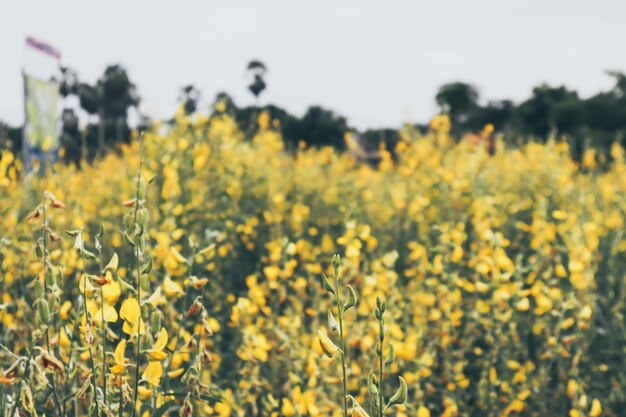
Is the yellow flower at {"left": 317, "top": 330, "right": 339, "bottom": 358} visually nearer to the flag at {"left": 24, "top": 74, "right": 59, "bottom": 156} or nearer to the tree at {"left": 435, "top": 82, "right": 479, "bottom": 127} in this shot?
the flag at {"left": 24, "top": 74, "right": 59, "bottom": 156}

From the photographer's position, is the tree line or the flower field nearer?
the flower field

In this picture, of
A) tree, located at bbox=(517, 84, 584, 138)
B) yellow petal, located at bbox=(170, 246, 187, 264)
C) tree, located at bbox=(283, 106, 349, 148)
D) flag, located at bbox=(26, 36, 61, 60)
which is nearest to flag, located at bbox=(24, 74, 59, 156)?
flag, located at bbox=(26, 36, 61, 60)

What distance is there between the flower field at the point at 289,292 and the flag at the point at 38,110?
1.85ft

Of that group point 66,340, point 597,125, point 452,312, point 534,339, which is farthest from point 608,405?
point 597,125

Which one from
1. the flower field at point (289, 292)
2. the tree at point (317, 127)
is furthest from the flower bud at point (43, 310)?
the tree at point (317, 127)

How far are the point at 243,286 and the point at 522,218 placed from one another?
2124 millimetres

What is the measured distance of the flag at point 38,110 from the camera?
543 cm

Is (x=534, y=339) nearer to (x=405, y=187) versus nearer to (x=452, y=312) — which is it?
(x=452, y=312)

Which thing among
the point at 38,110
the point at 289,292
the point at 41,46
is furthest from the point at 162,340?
the point at 41,46

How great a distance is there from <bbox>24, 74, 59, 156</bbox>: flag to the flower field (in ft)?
1.85

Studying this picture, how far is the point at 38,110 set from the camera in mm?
5566

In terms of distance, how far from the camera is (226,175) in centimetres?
427

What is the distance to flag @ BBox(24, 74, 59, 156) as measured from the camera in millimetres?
5434

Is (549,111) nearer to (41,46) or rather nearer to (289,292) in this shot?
(41,46)
